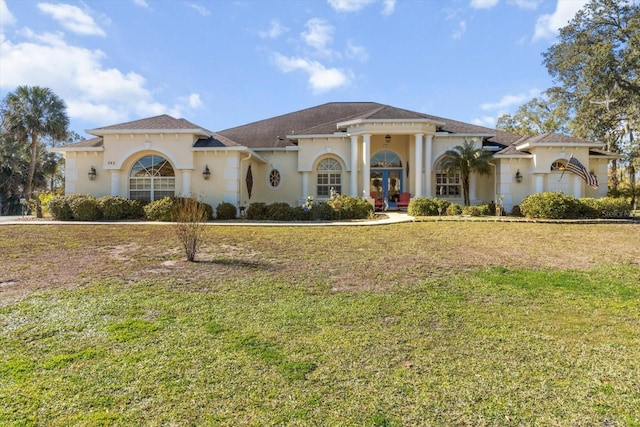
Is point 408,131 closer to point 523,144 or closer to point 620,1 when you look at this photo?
point 523,144

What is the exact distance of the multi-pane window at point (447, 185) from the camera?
844 inches

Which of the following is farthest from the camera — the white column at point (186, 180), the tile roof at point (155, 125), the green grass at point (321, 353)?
the white column at point (186, 180)

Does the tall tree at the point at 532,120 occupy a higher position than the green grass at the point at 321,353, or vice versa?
the tall tree at the point at 532,120

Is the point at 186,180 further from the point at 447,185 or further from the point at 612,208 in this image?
the point at 612,208

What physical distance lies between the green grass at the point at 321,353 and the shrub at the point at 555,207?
Answer: 10.2 meters

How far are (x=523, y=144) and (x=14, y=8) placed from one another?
69.2 ft

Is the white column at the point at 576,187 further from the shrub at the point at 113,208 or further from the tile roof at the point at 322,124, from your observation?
the shrub at the point at 113,208

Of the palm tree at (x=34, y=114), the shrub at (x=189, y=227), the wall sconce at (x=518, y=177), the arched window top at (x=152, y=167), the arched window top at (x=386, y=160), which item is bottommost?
the shrub at (x=189, y=227)

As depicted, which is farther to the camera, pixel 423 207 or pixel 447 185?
pixel 447 185

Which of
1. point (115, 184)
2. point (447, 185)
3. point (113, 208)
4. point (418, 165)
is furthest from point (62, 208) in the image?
point (447, 185)

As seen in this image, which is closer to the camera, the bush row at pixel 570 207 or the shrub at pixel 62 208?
the bush row at pixel 570 207

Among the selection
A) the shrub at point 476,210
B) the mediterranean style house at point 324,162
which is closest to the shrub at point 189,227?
the mediterranean style house at point 324,162

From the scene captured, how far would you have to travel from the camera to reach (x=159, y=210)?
16.3 meters

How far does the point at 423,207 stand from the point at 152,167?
13.6 meters
